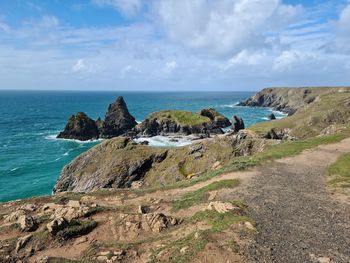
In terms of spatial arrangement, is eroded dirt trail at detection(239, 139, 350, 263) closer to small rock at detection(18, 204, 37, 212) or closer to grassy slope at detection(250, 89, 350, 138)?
small rock at detection(18, 204, 37, 212)

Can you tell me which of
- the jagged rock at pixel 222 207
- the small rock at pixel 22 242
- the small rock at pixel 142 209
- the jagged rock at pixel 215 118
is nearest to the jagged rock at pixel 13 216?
the small rock at pixel 22 242

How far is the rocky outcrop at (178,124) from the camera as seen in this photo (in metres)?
118

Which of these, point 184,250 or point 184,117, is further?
point 184,117

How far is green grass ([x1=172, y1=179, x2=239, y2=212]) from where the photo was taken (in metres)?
24.1

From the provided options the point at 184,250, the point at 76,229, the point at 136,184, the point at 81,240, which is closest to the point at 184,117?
the point at 136,184

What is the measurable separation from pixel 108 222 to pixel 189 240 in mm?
6629

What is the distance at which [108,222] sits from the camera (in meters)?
22.1

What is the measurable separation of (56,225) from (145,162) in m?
33.2

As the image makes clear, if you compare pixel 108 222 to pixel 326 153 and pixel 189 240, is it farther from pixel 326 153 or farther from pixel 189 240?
pixel 326 153

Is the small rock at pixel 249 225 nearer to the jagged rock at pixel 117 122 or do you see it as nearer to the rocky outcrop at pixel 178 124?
the rocky outcrop at pixel 178 124

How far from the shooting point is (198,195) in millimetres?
26000

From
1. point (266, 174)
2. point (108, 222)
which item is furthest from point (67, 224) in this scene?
point (266, 174)

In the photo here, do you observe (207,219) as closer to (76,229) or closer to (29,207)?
(76,229)

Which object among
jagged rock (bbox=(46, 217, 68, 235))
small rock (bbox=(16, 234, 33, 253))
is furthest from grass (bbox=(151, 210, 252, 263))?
small rock (bbox=(16, 234, 33, 253))
